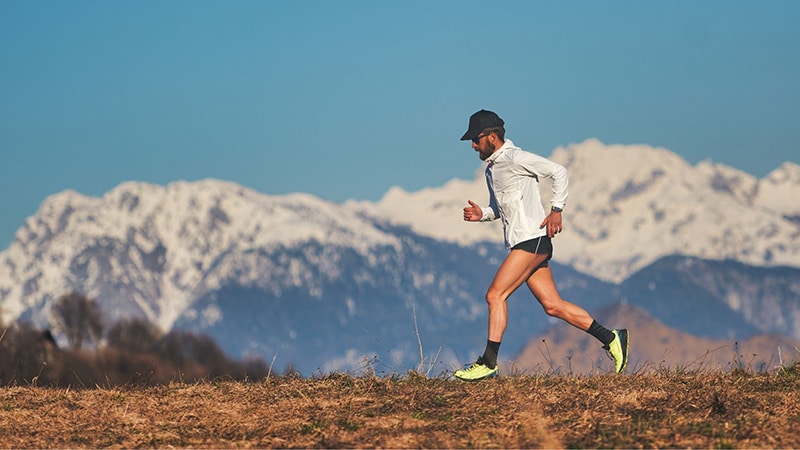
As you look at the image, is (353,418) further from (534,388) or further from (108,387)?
(108,387)

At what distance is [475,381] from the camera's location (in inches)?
555

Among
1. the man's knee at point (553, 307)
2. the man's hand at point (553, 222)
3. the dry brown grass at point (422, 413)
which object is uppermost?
the man's hand at point (553, 222)

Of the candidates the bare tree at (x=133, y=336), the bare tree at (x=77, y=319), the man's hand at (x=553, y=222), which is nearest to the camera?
the man's hand at (x=553, y=222)

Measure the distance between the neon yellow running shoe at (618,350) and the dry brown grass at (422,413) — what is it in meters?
0.61

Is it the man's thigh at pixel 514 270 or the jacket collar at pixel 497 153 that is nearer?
the man's thigh at pixel 514 270

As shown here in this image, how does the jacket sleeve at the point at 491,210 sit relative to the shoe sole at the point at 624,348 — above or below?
above

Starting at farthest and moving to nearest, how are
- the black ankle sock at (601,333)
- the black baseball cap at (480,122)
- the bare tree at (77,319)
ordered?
the bare tree at (77,319) → the black ankle sock at (601,333) → the black baseball cap at (480,122)

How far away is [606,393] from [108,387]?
238 inches

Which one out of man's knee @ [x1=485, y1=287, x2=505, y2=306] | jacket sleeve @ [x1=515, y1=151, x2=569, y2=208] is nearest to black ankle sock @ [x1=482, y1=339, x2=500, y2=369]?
man's knee @ [x1=485, y1=287, x2=505, y2=306]

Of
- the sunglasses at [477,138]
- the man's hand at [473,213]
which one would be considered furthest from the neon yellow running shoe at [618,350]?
the sunglasses at [477,138]

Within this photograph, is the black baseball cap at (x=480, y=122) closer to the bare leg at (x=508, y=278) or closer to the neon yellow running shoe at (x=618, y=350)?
the bare leg at (x=508, y=278)

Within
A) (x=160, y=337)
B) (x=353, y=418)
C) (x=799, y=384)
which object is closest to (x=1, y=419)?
(x=353, y=418)

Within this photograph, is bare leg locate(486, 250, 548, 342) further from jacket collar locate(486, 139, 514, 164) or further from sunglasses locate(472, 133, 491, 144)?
sunglasses locate(472, 133, 491, 144)

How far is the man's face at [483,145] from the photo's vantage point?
14562 millimetres
